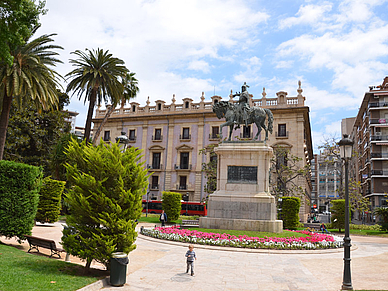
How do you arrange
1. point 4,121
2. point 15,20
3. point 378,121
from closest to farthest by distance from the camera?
point 15,20, point 4,121, point 378,121

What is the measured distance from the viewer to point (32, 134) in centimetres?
3722

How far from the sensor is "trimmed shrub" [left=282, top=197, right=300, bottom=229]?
1111 inches

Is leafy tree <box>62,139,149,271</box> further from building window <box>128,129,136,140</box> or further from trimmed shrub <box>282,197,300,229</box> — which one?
building window <box>128,129,136,140</box>

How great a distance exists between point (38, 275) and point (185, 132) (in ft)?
150

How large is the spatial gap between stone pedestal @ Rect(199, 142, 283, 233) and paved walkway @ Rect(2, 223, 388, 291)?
3.31m

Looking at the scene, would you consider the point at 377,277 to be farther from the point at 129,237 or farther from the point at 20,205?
the point at 20,205

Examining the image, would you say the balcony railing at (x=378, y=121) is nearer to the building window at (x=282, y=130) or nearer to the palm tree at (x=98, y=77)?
the building window at (x=282, y=130)

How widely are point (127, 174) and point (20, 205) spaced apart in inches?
227

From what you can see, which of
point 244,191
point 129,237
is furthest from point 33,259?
point 244,191

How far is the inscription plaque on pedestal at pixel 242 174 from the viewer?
17.6 m

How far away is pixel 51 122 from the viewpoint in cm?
3997

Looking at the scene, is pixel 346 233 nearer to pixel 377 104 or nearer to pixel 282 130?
pixel 282 130

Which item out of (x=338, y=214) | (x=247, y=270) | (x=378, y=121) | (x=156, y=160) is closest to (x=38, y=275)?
(x=247, y=270)

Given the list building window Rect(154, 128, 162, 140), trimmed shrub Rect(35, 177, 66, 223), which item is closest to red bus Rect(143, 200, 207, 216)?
building window Rect(154, 128, 162, 140)
